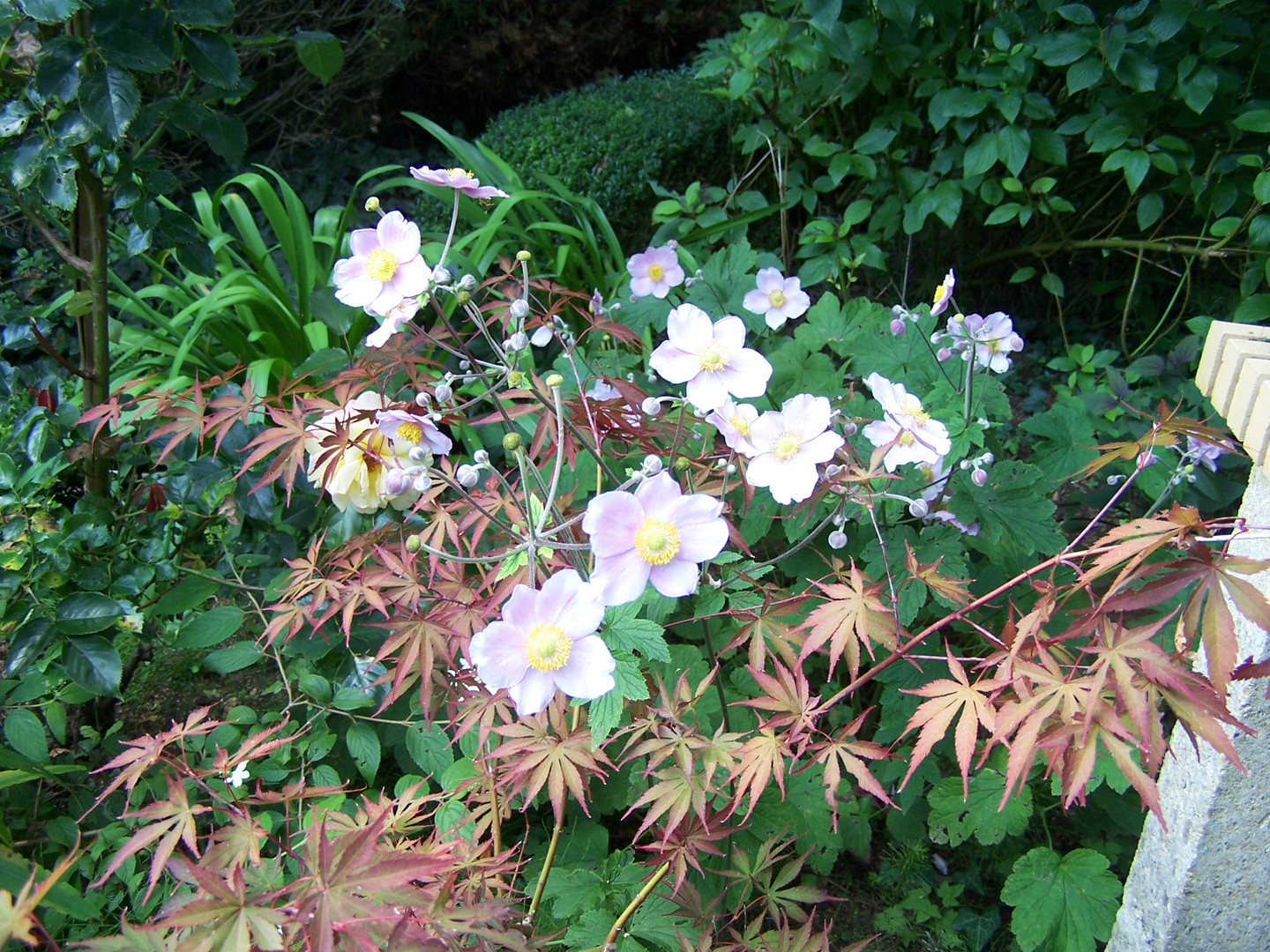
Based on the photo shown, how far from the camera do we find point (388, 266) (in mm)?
1104

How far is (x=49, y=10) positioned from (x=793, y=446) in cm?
115

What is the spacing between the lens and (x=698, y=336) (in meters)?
1.11

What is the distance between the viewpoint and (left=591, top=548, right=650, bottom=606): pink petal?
2.88 feet

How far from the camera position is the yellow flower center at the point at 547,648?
866mm

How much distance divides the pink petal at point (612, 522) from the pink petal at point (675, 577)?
0.14 feet

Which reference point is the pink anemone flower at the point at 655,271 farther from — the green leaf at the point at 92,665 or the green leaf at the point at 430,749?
the green leaf at the point at 92,665

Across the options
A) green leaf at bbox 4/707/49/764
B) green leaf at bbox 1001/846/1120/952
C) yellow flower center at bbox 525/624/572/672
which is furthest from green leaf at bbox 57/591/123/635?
green leaf at bbox 1001/846/1120/952

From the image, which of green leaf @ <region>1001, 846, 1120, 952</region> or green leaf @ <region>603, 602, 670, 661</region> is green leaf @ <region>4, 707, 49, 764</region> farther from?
green leaf @ <region>1001, 846, 1120, 952</region>

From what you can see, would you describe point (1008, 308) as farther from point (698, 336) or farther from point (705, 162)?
point (698, 336)

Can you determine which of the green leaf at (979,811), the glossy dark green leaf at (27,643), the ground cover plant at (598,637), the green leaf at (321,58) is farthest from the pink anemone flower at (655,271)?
the glossy dark green leaf at (27,643)

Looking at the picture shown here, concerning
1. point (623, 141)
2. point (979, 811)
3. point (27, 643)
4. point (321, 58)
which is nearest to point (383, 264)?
point (27, 643)

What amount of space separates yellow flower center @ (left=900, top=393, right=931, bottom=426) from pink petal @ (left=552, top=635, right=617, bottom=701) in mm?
584

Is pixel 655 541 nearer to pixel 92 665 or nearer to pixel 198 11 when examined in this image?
pixel 92 665

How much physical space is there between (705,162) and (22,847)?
3.01 m
